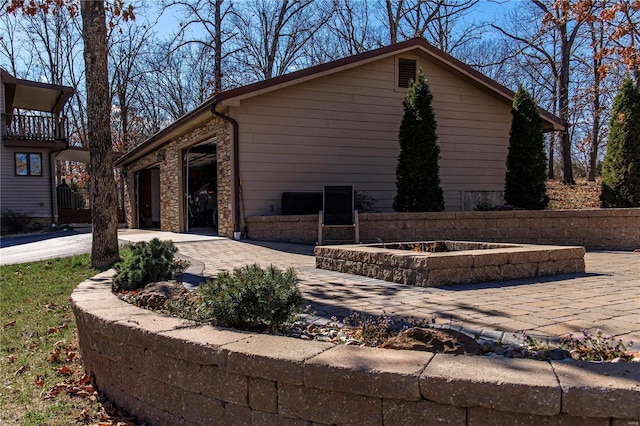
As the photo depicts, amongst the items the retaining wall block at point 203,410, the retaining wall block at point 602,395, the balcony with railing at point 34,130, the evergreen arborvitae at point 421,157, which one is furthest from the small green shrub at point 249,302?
the balcony with railing at point 34,130

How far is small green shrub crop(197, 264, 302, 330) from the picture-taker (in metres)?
2.83

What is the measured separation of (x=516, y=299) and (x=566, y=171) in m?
16.1

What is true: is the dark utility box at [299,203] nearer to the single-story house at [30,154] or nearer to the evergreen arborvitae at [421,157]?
the evergreen arborvitae at [421,157]

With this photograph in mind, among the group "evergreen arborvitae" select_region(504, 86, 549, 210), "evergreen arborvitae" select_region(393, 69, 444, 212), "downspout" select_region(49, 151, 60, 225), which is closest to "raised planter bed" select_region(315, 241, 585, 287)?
"evergreen arborvitae" select_region(393, 69, 444, 212)

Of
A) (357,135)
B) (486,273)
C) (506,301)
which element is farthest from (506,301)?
(357,135)

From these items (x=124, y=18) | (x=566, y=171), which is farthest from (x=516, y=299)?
(x=566, y=171)

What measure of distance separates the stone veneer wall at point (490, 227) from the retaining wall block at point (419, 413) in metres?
7.55

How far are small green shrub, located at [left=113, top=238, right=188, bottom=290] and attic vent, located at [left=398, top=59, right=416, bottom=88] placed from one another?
28.4ft

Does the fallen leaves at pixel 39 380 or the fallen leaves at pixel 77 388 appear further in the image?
the fallen leaves at pixel 39 380

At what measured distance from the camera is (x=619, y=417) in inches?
69.4

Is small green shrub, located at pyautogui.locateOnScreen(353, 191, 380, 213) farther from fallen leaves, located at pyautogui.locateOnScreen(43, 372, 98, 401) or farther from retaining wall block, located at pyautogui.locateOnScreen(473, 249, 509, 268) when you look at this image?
fallen leaves, located at pyautogui.locateOnScreen(43, 372, 98, 401)

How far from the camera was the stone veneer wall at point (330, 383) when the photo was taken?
182 centimetres

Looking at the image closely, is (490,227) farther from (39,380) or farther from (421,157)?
(39,380)

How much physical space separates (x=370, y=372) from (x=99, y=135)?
5.91 m
